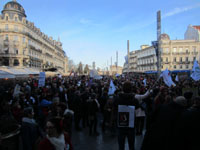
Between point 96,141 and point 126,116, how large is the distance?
118 inches

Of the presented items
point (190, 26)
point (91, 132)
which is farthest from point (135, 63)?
point (91, 132)

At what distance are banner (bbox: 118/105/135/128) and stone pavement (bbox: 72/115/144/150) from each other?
7.40ft

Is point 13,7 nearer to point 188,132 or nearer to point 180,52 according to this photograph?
point 188,132

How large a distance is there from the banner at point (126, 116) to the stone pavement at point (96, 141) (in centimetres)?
226

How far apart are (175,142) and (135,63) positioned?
93609 millimetres

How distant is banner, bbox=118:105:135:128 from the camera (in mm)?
3795

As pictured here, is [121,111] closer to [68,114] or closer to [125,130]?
[125,130]

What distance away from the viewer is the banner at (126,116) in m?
3.79

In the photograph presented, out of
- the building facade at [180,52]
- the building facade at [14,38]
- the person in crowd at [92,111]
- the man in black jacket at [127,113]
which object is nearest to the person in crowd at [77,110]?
the person in crowd at [92,111]

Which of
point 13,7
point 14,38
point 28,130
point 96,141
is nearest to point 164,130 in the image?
point 28,130

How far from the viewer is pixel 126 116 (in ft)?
12.5

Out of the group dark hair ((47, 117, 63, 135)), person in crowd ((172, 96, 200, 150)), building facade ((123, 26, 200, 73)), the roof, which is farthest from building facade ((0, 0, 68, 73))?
person in crowd ((172, 96, 200, 150))

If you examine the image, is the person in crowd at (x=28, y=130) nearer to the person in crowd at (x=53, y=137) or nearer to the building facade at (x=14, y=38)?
the person in crowd at (x=53, y=137)

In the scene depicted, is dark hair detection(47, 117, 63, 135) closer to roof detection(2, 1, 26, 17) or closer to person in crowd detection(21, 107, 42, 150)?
person in crowd detection(21, 107, 42, 150)
